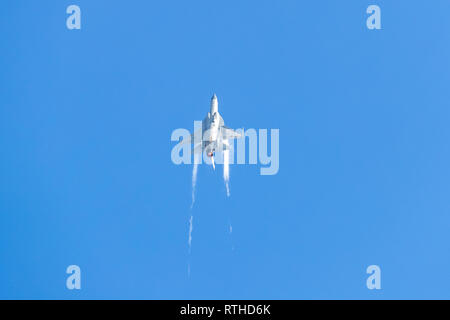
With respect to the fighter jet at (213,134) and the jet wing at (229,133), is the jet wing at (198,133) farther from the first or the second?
the jet wing at (229,133)

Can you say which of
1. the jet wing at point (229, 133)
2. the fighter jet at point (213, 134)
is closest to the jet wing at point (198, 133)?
the fighter jet at point (213, 134)

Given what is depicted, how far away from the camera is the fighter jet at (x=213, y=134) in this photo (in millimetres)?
85000

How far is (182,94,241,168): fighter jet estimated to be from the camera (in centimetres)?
8500

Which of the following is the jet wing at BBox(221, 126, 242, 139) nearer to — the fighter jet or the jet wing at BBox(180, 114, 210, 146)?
the fighter jet

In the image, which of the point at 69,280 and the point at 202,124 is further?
the point at 202,124

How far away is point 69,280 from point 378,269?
4018cm

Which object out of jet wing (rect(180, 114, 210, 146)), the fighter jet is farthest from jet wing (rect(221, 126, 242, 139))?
jet wing (rect(180, 114, 210, 146))

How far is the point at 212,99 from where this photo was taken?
88.4 meters

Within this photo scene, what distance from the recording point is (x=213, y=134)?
8469cm

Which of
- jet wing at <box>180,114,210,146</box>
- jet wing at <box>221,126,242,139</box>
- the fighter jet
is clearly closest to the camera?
the fighter jet

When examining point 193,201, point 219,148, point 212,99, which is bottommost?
point 193,201

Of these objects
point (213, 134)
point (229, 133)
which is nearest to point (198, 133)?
point (229, 133)
